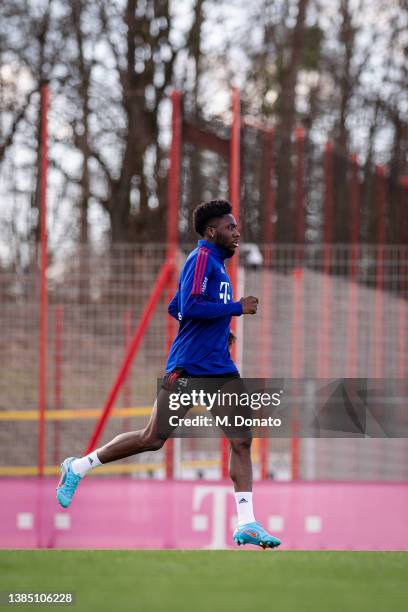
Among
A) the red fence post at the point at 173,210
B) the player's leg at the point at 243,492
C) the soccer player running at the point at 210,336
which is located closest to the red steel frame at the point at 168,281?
the red fence post at the point at 173,210

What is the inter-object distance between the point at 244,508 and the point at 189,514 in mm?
2418

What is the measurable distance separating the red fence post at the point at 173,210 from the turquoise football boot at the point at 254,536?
13.3 feet

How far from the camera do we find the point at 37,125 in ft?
40.4

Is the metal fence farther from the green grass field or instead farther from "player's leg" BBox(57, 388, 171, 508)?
"player's leg" BBox(57, 388, 171, 508)

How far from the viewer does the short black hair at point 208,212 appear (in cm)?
686

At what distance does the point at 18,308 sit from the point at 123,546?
11.5ft

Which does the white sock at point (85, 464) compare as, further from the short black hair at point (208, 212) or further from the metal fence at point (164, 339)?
the metal fence at point (164, 339)

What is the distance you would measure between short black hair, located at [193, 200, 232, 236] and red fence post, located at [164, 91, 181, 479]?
3801mm

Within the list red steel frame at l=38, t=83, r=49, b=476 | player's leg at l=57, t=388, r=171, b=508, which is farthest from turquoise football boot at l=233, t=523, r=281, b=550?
red steel frame at l=38, t=83, r=49, b=476

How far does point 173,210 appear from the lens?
1113 centimetres

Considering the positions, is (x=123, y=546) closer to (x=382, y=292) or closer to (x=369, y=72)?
(x=382, y=292)

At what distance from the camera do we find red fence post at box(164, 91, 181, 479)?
35.6 feet

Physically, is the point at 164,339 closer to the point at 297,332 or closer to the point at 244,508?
the point at 297,332

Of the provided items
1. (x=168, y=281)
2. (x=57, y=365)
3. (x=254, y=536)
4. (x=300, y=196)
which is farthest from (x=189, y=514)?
(x=300, y=196)
